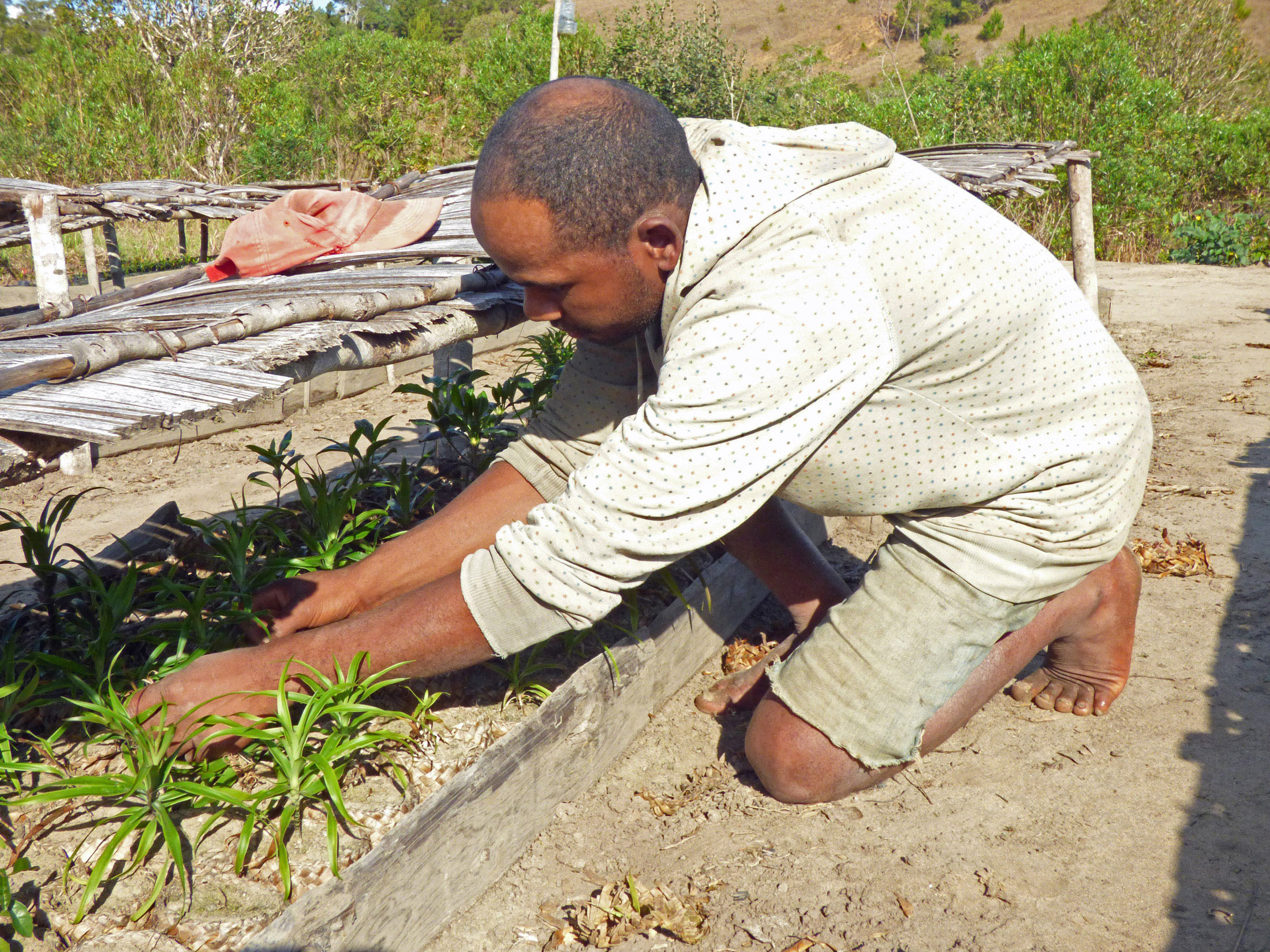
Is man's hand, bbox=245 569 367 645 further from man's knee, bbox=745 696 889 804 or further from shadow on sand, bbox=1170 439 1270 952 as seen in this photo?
shadow on sand, bbox=1170 439 1270 952

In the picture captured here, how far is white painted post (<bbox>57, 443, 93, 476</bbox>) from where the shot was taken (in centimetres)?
562

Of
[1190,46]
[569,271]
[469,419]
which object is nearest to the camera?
[569,271]

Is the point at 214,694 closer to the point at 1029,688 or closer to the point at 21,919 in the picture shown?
the point at 21,919

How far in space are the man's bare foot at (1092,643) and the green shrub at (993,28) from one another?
50289 mm

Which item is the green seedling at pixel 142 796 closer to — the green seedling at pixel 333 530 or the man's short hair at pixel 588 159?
the green seedling at pixel 333 530

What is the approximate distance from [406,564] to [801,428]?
4.47 ft

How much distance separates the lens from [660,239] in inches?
74.8

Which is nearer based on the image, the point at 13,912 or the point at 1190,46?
the point at 13,912

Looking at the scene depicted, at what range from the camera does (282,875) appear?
185 centimetres

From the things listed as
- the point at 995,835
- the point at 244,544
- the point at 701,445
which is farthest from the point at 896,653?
the point at 244,544

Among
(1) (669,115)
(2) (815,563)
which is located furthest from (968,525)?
(1) (669,115)

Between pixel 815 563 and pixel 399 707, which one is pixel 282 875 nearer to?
pixel 399 707

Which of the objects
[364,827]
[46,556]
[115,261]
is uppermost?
[115,261]

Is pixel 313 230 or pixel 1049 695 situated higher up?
pixel 313 230
